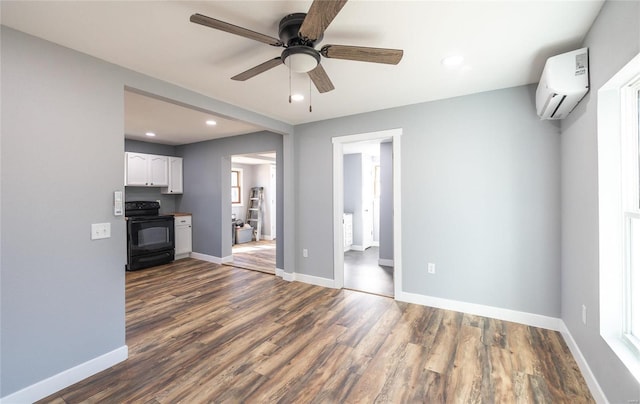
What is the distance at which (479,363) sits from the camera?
2.10 metres

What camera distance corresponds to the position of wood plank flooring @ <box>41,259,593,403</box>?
1.79 meters

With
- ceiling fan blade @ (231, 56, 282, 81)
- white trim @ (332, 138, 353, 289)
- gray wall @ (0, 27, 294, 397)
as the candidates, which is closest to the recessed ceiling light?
ceiling fan blade @ (231, 56, 282, 81)

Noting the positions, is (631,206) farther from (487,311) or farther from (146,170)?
(146,170)

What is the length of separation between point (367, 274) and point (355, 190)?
96.7 inches

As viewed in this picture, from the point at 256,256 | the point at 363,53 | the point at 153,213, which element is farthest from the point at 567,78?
the point at 153,213

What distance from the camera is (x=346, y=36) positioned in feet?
6.10

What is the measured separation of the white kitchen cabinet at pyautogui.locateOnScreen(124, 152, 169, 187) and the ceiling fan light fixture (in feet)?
15.6

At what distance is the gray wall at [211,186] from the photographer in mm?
5090

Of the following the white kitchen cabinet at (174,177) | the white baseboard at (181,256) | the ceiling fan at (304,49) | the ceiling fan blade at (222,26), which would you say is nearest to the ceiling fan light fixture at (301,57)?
the ceiling fan at (304,49)

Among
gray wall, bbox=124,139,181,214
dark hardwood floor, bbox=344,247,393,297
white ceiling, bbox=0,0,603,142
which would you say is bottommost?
dark hardwood floor, bbox=344,247,393,297

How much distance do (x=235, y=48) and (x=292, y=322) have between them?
2590 mm

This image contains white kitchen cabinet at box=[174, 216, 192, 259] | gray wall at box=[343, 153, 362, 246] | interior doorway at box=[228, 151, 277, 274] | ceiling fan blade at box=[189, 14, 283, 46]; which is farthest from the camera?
interior doorway at box=[228, 151, 277, 274]

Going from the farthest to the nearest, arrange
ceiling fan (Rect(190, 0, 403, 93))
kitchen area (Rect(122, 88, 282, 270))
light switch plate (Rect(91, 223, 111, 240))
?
kitchen area (Rect(122, 88, 282, 270))
light switch plate (Rect(91, 223, 111, 240))
ceiling fan (Rect(190, 0, 403, 93))

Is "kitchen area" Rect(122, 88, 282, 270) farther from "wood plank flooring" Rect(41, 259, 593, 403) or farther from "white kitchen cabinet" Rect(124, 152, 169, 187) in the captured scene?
"wood plank flooring" Rect(41, 259, 593, 403)
